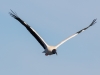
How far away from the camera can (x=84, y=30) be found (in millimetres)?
65375

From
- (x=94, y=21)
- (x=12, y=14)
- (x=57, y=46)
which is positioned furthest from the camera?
(x=94, y=21)

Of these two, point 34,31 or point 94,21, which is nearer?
point 34,31

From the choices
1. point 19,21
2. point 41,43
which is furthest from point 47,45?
point 19,21

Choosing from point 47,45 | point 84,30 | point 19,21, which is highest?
point 19,21

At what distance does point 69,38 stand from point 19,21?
26.0 feet

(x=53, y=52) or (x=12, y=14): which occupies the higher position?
(x=12, y=14)

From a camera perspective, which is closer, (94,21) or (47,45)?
(47,45)

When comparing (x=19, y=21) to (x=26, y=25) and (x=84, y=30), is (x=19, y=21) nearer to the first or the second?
(x=26, y=25)

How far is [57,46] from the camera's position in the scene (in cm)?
6012

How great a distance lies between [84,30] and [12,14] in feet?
41.2

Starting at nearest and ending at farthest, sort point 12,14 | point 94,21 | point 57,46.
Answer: point 12,14 → point 57,46 → point 94,21

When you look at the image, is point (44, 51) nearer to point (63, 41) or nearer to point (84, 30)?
point (63, 41)

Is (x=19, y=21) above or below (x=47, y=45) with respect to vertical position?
above

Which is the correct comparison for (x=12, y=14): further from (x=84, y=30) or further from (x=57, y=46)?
(x=84, y=30)
